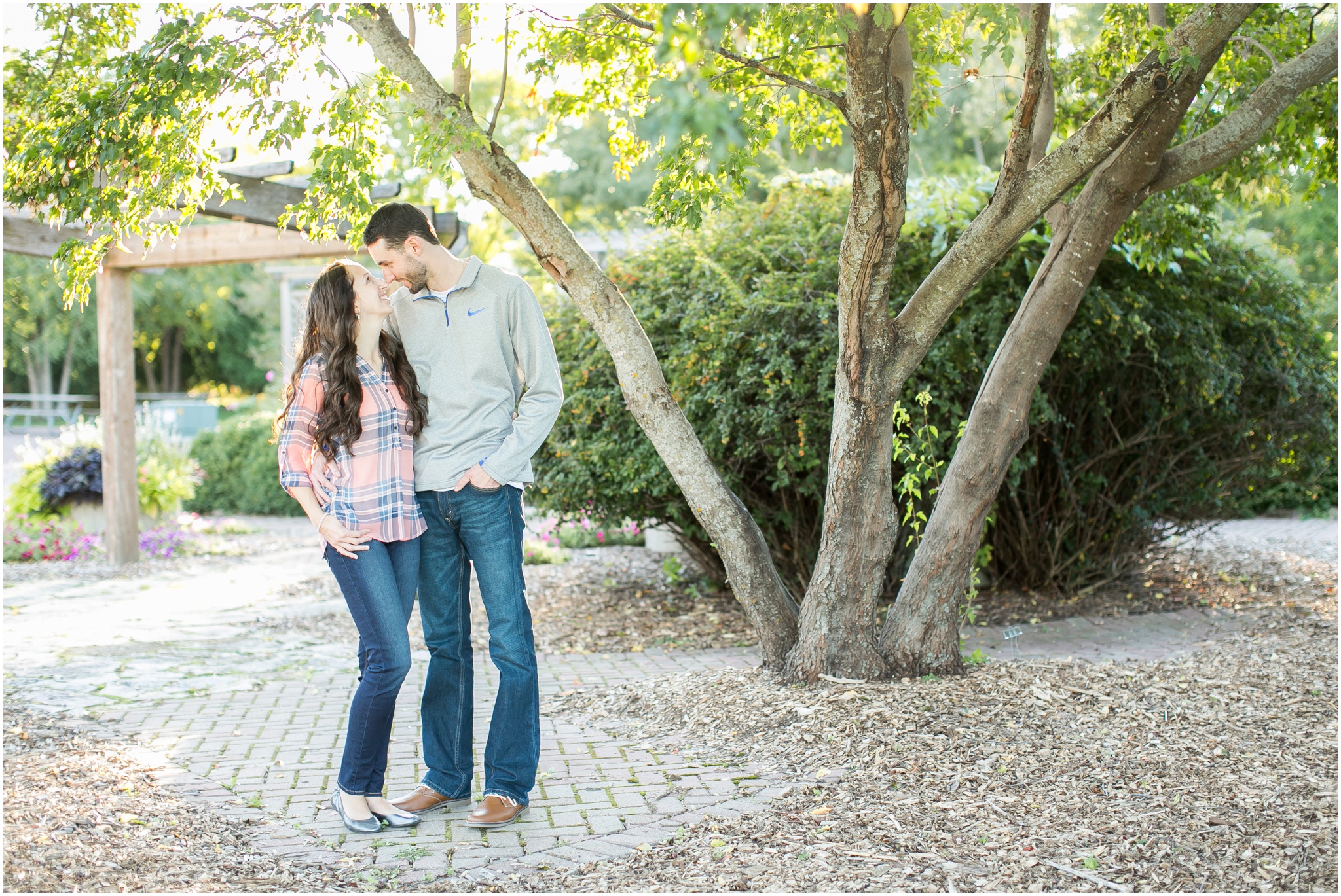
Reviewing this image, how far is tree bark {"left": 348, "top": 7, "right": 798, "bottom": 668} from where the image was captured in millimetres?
4012

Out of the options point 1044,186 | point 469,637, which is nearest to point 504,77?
point 1044,186

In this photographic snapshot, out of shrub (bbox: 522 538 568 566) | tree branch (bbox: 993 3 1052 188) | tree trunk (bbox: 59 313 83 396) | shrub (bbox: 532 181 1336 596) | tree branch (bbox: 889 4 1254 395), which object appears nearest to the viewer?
tree branch (bbox: 889 4 1254 395)

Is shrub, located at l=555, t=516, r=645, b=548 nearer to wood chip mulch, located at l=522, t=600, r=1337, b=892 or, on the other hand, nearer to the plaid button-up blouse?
wood chip mulch, located at l=522, t=600, r=1337, b=892

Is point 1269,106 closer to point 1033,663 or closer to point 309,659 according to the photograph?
point 1033,663

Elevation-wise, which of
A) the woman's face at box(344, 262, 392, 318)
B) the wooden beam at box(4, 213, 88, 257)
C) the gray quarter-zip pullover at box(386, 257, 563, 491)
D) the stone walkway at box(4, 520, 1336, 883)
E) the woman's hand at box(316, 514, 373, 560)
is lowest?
the stone walkway at box(4, 520, 1336, 883)

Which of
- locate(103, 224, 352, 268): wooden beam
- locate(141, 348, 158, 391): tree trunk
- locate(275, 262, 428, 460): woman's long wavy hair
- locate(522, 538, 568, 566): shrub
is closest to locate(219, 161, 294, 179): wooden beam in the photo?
locate(103, 224, 352, 268): wooden beam

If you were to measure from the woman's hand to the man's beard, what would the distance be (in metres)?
0.76

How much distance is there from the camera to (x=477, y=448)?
3.08m

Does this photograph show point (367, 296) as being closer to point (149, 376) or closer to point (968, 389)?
point (968, 389)

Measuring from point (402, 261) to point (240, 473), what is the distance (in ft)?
43.3

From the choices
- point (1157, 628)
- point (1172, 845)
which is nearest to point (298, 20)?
point (1172, 845)

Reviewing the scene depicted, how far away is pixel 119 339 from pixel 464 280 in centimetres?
798

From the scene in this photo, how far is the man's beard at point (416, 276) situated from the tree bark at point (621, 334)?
0.76m

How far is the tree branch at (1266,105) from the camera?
392 centimetres
